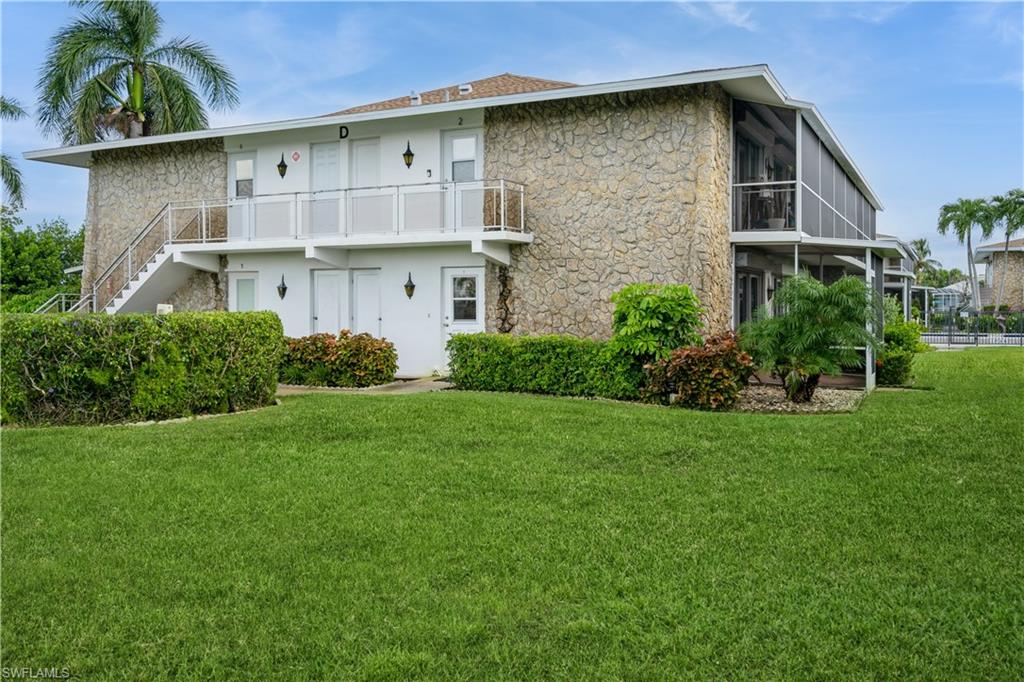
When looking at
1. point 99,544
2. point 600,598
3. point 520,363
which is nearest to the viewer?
point 600,598

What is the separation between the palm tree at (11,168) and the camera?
31.8 m

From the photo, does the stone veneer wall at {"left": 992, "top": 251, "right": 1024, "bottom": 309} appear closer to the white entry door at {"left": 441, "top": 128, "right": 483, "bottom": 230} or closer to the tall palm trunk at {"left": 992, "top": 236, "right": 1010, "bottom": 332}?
the tall palm trunk at {"left": 992, "top": 236, "right": 1010, "bottom": 332}

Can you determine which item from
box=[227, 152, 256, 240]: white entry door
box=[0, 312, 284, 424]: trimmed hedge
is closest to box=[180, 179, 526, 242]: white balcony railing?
box=[227, 152, 256, 240]: white entry door

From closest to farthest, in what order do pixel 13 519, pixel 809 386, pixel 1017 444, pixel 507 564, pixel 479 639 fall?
pixel 479 639
pixel 507 564
pixel 13 519
pixel 1017 444
pixel 809 386

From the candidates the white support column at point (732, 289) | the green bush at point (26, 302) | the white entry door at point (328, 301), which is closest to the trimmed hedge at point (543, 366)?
the white support column at point (732, 289)

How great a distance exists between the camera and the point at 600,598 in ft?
17.4

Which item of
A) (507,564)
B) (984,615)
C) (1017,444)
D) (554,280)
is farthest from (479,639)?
(554,280)

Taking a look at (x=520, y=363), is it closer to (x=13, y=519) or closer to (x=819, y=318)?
(x=819, y=318)

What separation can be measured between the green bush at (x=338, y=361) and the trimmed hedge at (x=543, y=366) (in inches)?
66.6

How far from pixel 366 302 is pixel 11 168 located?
22.1 meters

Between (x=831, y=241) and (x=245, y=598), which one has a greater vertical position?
(x=831, y=241)

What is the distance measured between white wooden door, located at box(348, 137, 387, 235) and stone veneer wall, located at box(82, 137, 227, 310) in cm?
369

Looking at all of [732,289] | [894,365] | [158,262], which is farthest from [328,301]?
[894,365]

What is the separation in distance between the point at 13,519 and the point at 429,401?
19.9 ft
